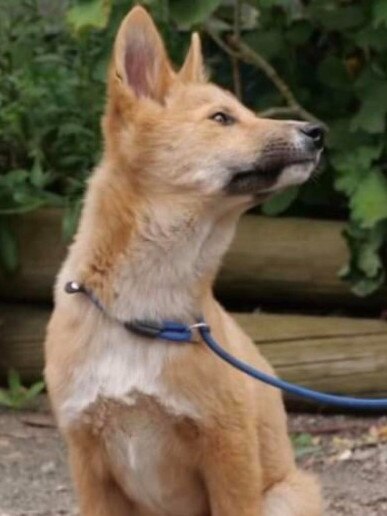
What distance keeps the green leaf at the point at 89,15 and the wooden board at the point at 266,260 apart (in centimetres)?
118

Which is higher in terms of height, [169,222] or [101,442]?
[169,222]

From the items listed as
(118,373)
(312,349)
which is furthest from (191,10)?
(118,373)

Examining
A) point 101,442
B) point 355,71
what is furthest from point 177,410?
point 355,71

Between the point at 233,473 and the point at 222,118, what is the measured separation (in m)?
1.05

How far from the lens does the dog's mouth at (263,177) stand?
16.2 feet

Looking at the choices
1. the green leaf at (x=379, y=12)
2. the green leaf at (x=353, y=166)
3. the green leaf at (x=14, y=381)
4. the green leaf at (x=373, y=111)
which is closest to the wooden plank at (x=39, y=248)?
the green leaf at (x=14, y=381)

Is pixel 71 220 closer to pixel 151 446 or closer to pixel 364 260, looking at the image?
pixel 364 260

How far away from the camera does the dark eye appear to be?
5.06m

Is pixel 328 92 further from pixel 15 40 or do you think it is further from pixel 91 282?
pixel 91 282

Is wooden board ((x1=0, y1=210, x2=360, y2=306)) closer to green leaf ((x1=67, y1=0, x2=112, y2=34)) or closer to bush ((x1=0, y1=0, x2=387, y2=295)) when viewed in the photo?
bush ((x1=0, y1=0, x2=387, y2=295))

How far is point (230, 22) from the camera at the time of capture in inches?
307

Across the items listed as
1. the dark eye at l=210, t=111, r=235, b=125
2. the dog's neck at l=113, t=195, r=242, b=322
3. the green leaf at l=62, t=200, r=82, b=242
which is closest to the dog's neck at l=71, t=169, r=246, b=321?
the dog's neck at l=113, t=195, r=242, b=322

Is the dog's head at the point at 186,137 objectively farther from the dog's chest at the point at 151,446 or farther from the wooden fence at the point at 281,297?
the wooden fence at the point at 281,297

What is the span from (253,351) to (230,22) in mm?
2744
